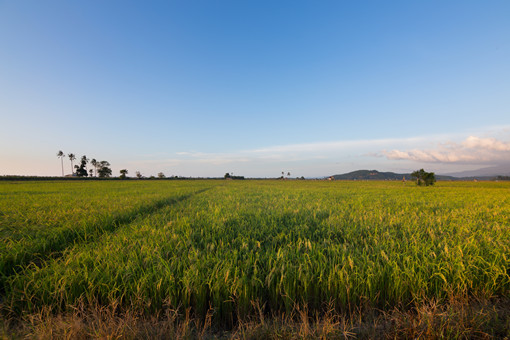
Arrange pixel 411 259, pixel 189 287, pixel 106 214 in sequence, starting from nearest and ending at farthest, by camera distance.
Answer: pixel 189 287 < pixel 411 259 < pixel 106 214

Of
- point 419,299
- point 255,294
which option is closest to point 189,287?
point 255,294

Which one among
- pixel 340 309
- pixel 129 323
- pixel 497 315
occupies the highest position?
pixel 129 323

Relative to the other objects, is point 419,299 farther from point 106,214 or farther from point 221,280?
point 106,214

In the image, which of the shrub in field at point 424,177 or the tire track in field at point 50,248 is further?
the shrub in field at point 424,177

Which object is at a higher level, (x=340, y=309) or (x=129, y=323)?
(x=129, y=323)

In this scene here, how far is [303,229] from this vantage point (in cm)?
507

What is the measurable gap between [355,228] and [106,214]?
8.39m

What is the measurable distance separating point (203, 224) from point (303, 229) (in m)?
2.87

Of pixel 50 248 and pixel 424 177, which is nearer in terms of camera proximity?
pixel 50 248

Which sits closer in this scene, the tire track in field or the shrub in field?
the tire track in field

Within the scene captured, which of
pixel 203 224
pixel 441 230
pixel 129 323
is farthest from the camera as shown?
pixel 203 224

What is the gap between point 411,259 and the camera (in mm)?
3174

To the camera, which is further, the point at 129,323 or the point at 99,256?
the point at 99,256

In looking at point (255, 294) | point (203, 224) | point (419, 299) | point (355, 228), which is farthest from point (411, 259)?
point (203, 224)
